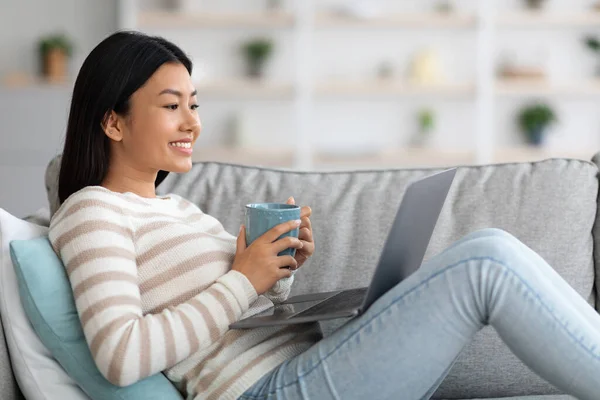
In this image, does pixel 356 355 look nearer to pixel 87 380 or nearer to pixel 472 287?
pixel 472 287

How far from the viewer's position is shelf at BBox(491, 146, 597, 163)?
208 inches

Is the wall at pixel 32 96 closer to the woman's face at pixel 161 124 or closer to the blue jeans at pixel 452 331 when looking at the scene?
the woman's face at pixel 161 124

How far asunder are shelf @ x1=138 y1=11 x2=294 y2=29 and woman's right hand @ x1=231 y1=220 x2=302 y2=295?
4024mm

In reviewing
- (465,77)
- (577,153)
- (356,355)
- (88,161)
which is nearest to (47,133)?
(465,77)

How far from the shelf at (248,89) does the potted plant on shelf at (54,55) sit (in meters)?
0.89

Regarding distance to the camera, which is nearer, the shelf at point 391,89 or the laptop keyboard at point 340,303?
the laptop keyboard at point 340,303

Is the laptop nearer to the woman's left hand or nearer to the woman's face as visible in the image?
the woman's left hand

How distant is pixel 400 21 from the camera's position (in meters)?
5.29

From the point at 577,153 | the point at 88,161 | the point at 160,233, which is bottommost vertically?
the point at 577,153

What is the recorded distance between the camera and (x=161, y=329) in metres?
1.31

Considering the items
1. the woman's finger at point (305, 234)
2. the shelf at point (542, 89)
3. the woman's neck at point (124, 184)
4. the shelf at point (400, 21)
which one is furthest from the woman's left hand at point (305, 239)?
the shelf at point (542, 89)

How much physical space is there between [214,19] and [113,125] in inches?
153

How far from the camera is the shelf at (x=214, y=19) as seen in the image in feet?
17.3

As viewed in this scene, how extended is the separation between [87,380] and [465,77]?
4531mm
